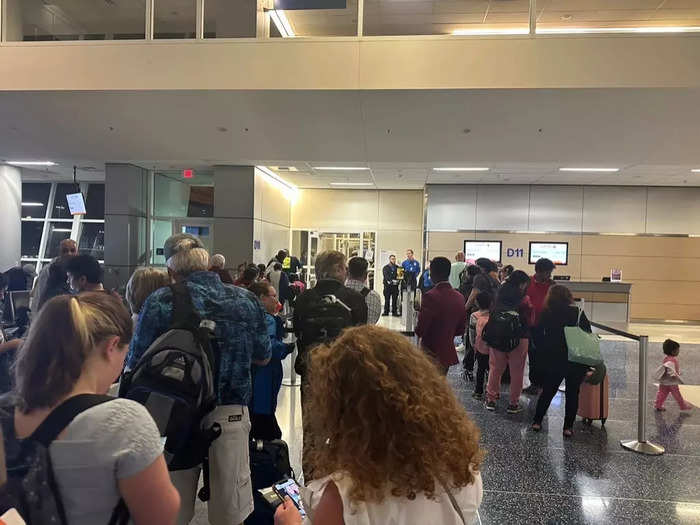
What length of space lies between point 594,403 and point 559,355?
2.39 feet

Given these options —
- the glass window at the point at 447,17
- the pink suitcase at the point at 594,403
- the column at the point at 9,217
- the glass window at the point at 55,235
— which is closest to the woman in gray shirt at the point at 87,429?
the pink suitcase at the point at 594,403

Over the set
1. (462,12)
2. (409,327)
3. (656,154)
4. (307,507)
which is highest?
(462,12)

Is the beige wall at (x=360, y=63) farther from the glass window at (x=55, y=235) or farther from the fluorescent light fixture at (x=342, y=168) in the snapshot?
the glass window at (x=55, y=235)

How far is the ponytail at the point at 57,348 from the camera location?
3.24ft

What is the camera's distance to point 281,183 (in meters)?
13.6

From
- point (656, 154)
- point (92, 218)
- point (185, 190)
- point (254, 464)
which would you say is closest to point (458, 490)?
point (254, 464)

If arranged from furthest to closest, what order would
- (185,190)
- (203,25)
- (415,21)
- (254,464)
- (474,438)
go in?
(185,190) → (415,21) → (203,25) → (254,464) → (474,438)

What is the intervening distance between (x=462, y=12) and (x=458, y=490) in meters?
8.03

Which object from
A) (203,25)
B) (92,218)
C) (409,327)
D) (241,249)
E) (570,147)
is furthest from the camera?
(92,218)

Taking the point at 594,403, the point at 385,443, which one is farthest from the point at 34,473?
the point at 594,403

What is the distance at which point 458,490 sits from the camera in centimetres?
101

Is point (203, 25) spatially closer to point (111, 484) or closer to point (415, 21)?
point (415, 21)

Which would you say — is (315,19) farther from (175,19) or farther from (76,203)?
(76,203)

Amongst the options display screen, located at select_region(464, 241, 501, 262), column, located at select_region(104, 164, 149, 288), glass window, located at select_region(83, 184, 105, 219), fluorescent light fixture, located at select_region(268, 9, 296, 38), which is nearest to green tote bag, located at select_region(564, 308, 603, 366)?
fluorescent light fixture, located at select_region(268, 9, 296, 38)
